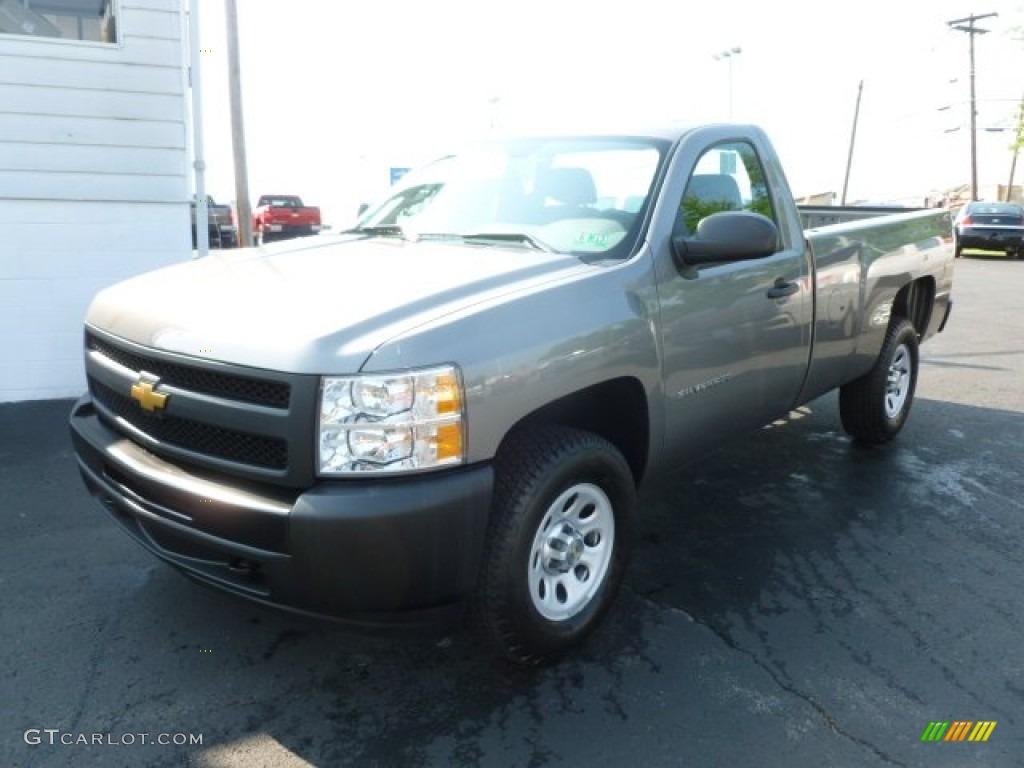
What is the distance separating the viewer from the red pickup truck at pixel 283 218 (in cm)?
2650

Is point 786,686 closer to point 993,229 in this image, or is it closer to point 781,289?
point 781,289

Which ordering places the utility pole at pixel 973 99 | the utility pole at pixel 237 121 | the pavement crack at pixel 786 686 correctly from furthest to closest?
the utility pole at pixel 973 99 → the utility pole at pixel 237 121 → the pavement crack at pixel 786 686

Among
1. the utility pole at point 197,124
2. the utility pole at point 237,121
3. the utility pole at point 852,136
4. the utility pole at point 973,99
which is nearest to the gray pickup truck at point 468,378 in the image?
the utility pole at point 197,124

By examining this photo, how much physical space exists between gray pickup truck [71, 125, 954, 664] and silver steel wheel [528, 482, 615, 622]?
0.01 m

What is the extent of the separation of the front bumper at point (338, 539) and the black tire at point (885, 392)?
3.61 m

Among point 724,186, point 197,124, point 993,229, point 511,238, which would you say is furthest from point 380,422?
point 993,229

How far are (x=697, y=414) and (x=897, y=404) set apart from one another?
2832 millimetres

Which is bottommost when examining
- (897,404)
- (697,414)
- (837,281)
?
(897,404)

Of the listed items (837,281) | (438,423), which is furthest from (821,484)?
(438,423)

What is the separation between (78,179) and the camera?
23.3ft

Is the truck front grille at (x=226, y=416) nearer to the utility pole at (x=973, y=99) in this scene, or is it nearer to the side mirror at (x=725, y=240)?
the side mirror at (x=725, y=240)

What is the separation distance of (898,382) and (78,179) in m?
6.31

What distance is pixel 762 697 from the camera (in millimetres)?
2984

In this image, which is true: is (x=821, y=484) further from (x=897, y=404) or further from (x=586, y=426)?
(x=586, y=426)
